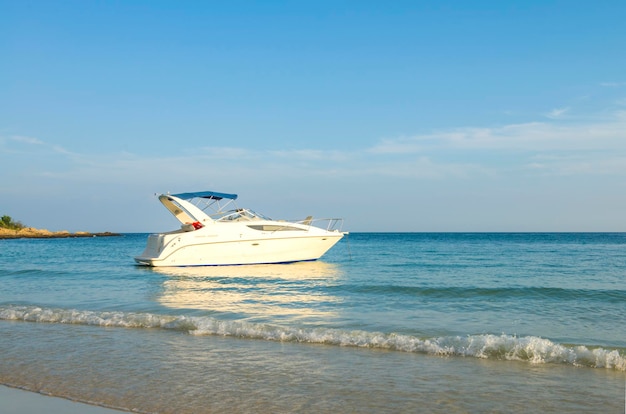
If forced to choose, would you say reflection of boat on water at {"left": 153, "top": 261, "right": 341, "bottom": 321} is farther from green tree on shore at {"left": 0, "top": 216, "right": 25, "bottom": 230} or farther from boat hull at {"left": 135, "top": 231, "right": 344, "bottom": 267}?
green tree on shore at {"left": 0, "top": 216, "right": 25, "bottom": 230}

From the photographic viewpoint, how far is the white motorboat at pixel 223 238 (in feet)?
83.0

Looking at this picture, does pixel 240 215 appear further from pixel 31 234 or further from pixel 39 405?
pixel 31 234

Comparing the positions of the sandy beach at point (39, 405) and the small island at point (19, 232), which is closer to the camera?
the sandy beach at point (39, 405)

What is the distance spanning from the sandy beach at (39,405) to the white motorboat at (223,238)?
63.1 feet

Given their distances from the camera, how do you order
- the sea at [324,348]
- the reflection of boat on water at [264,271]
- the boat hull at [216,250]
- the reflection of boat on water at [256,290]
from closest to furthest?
the sea at [324,348] < the reflection of boat on water at [256,290] < the reflection of boat on water at [264,271] < the boat hull at [216,250]

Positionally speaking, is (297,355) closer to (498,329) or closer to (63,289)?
(498,329)

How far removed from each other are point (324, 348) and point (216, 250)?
17409mm

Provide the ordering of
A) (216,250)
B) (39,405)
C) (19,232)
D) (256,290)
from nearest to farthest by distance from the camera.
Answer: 1. (39,405)
2. (256,290)
3. (216,250)
4. (19,232)

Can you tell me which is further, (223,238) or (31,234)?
(31,234)

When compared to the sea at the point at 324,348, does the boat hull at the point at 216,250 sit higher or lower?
higher

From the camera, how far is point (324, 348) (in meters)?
Result: 8.88

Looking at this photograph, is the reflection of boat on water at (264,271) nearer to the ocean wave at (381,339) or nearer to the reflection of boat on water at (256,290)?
the reflection of boat on water at (256,290)

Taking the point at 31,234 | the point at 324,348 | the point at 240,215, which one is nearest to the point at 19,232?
the point at 31,234

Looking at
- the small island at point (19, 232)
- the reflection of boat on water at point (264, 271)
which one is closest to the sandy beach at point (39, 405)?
the reflection of boat on water at point (264, 271)
